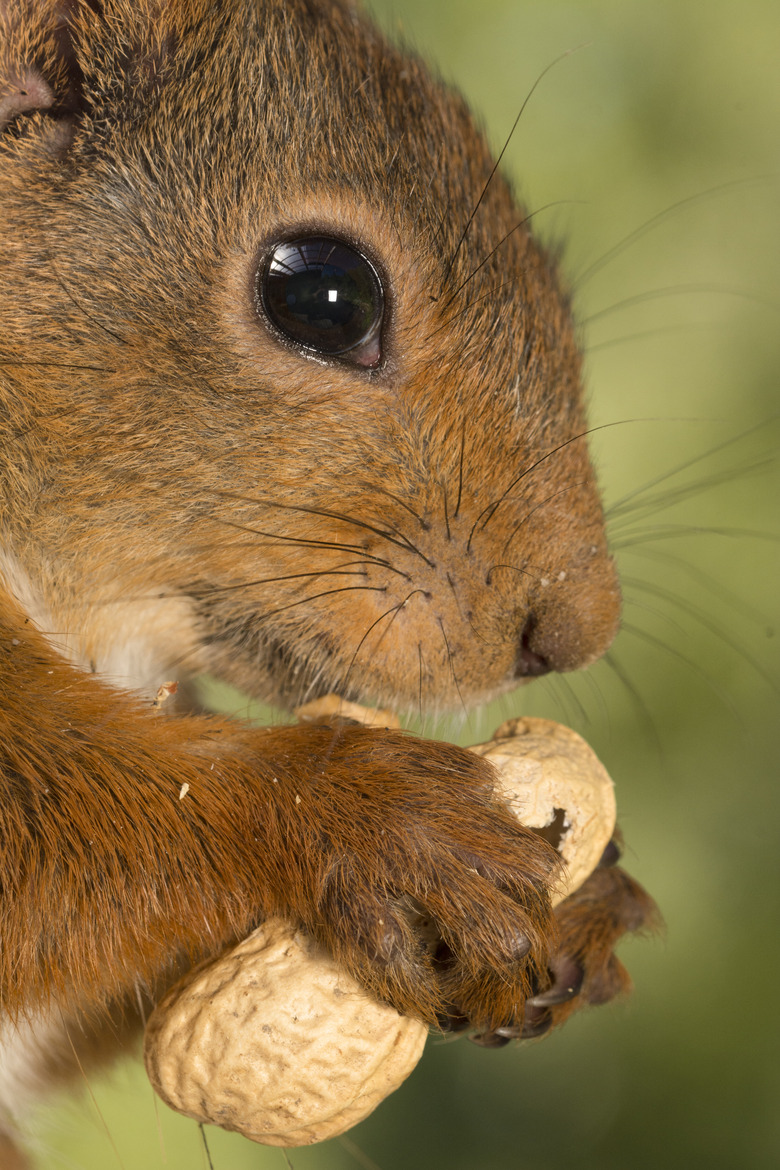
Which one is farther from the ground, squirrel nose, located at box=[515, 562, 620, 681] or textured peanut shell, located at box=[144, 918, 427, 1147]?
squirrel nose, located at box=[515, 562, 620, 681]

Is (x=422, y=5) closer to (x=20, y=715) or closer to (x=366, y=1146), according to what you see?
(x=20, y=715)

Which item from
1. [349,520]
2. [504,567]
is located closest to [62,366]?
[349,520]

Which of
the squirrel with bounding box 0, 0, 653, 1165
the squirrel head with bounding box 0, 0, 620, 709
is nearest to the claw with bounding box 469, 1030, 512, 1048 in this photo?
the squirrel with bounding box 0, 0, 653, 1165

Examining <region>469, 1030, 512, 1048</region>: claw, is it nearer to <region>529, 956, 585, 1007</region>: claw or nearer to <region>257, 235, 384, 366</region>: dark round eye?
<region>529, 956, 585, 1007</region>: claw

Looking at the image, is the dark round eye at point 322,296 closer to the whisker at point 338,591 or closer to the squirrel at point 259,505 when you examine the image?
the squirrel at point 259,505

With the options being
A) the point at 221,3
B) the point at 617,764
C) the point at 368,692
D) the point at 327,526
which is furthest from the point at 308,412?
the point at 617,764

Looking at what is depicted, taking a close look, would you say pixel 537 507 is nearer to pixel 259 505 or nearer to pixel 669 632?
pixel 259 505
